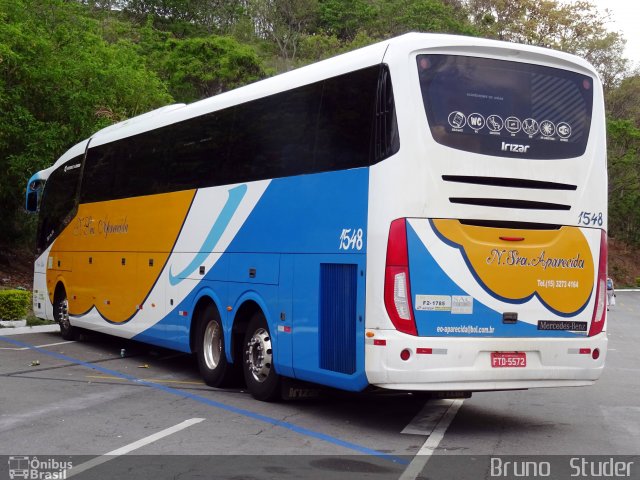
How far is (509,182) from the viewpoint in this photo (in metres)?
9.78

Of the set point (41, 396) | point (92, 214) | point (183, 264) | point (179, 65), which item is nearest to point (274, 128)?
point (183, 264)

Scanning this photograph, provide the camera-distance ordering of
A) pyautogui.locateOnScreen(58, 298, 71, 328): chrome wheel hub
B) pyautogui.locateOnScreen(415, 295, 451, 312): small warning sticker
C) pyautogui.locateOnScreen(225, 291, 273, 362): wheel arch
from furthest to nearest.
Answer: pyautogui.locateOnScreen(58, 298, 71, 328): chrome wheel hub, pyautogui.locateOnScreen(225, 291, 273, 362): wheel arch, pyautogui.locateOnScreen(415, 295, 451, 312): small warning sticker

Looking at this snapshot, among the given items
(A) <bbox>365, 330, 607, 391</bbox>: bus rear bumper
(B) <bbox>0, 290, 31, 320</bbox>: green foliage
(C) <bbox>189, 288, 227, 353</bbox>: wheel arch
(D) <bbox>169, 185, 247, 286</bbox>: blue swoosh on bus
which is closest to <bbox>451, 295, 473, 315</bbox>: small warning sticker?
(A) <bbox>365, 330, 607, 391</bbox>: bus rear bumper

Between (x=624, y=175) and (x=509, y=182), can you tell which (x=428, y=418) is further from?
(x=624, y=175)

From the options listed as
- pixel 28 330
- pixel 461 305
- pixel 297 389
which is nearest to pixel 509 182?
pixel 461 305

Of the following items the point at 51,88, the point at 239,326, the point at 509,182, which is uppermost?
the point at 51,88

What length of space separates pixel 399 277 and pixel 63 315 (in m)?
12.1

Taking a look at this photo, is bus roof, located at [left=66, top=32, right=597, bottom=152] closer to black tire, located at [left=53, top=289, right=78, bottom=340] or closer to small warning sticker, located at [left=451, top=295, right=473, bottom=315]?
small warning sticker, located at [left=451, top=295, right=473, bottom=315]

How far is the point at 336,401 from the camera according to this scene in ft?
39.5

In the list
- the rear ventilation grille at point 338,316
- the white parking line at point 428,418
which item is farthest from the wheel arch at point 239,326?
the white parking line at point 428,418

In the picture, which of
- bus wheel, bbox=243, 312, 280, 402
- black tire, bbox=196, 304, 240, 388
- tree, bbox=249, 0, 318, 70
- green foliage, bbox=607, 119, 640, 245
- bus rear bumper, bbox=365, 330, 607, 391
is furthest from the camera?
green foliage, bbox=607, 119, 640, 245

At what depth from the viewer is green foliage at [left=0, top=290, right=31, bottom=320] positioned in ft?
72.7

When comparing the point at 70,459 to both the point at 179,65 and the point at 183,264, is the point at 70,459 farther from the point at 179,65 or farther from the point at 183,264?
the point at 179,65

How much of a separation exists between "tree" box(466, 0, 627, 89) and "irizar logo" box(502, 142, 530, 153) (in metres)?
53.3
